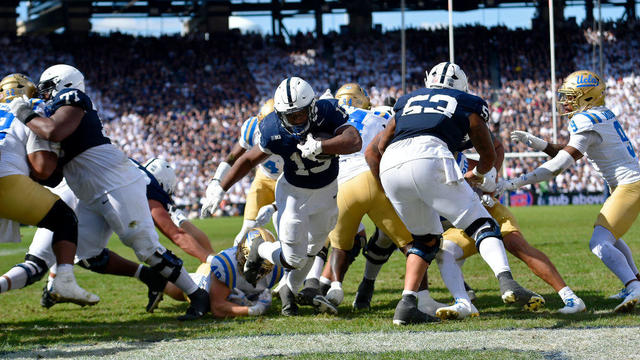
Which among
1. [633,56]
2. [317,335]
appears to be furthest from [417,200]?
[633,56]

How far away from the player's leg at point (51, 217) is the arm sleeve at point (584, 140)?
158 inches

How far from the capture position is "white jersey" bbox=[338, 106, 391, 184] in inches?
258

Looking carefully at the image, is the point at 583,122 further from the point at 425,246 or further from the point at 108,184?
the point at 108,184

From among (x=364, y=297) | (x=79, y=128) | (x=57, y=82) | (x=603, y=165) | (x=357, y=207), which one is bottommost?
(x=364, y=297)

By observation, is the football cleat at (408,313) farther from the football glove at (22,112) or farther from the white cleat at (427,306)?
the football glove at (22,112)

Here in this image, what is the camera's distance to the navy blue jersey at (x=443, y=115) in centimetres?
542

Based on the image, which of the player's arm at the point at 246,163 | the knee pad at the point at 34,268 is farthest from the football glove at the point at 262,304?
the knee pad at the point at 34,268

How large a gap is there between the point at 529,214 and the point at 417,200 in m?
16.7

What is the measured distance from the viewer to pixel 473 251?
21.4 ft

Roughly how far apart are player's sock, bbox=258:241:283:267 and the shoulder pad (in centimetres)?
258

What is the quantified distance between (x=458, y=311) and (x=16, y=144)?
350 cm

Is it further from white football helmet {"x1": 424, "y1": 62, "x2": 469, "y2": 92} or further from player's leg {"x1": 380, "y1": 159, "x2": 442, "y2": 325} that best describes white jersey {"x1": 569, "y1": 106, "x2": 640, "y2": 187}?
player's leg {"x1": 380, "y1": 159, "x2": 442, "y2": 325}

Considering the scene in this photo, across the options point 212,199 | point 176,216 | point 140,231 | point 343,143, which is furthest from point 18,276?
point 343,143

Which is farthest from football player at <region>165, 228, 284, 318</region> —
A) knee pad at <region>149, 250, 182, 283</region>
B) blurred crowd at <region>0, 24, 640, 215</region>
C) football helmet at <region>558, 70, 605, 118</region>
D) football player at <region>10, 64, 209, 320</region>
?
blurred crowd at <region>0, 24, 640, 215</region>
